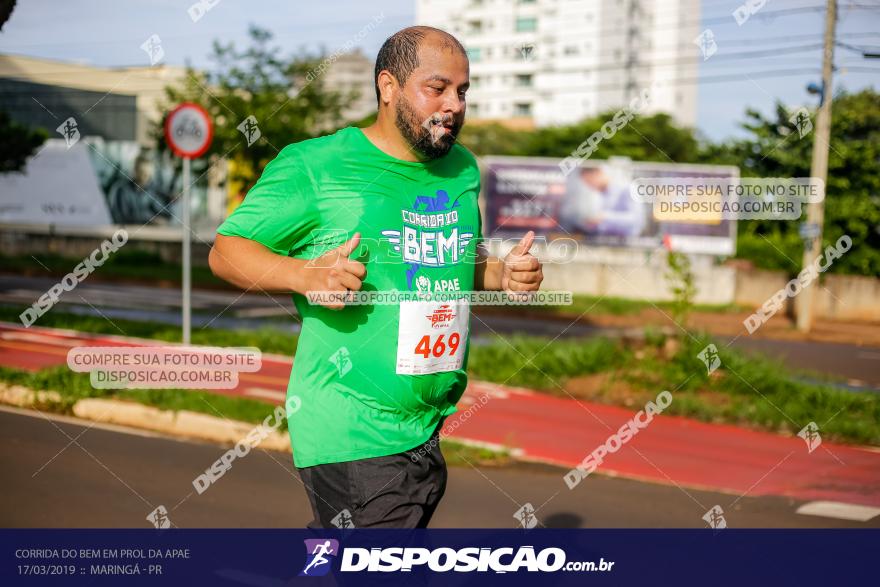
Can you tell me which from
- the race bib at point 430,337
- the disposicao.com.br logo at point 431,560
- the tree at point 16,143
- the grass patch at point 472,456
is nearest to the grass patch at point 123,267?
the tree at point 16,143

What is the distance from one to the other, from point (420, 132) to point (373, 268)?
0.40 m

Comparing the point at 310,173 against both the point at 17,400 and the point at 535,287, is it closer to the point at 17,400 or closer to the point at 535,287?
the point at 535,287

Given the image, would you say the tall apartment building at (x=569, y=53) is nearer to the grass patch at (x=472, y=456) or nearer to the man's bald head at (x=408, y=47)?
the grass patch at (x=472, y=456)

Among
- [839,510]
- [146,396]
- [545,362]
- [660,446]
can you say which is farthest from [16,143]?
[839,510]

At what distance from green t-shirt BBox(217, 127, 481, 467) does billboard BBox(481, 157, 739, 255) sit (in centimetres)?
2829

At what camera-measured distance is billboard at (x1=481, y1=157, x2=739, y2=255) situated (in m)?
31.2

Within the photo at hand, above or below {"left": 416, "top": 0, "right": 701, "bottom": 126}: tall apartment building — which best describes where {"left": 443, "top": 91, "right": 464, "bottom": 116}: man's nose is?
below

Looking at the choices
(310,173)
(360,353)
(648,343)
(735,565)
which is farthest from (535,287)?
(648,343)

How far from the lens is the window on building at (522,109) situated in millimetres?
77438

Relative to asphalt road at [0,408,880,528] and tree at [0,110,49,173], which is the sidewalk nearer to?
asphalt road at [0,408,880,528]

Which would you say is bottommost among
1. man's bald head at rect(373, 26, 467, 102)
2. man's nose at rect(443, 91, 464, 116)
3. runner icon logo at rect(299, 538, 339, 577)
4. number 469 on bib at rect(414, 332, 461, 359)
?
runner icon logo at rect(299, 538, 339, 577)

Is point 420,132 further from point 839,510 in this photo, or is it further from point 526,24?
point 526,24

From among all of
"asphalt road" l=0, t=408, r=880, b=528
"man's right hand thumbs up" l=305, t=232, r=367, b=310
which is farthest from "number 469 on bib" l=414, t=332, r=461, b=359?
"asphalt road" l=0, t=408, r=880, b=528

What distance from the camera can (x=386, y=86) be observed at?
2.66 meters
